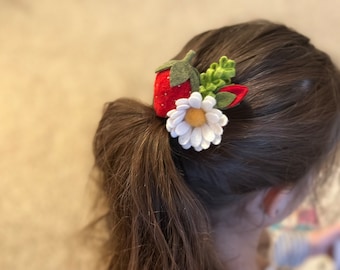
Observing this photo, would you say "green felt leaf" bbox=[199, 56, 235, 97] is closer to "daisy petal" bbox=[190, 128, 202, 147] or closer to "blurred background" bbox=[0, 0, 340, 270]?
"daisy petal" bbox=[190, 128, 202, 147]

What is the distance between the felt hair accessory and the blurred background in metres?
0.38

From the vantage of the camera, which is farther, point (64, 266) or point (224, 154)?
point (64, 266)

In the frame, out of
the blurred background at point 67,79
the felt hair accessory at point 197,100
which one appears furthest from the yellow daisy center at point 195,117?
the blurred background at point 67,79

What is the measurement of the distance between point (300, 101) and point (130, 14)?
597mm

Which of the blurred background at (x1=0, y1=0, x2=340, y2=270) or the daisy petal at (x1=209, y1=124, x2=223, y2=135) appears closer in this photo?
the daisy petal at (x1=209, y1=124, x2=223, y2=135)

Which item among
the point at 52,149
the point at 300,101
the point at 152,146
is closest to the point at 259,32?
the point at 300,101

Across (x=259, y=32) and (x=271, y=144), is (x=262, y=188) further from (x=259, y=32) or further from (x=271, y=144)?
(x=259, y=32)

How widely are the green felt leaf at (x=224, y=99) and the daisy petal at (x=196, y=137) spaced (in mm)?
35

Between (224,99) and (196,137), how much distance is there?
0.17 feet

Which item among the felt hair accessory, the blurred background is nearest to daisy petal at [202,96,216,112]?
the felt hair accessory

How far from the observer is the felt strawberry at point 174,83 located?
0.60 meters

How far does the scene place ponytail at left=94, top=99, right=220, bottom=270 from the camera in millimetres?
631

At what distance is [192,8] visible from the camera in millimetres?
1190

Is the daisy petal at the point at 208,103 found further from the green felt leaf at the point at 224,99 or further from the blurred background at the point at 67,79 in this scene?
the blurred background at the point at 67,79
